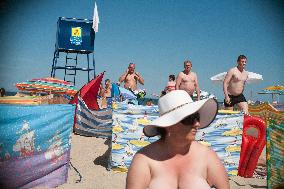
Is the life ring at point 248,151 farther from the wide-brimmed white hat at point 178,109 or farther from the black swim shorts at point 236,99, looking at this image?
the wide-brimmed white hat at point 178,109

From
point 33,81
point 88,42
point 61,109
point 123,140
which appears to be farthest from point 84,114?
point 88,42

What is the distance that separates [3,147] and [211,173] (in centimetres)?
276

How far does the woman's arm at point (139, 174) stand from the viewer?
1.91 meters

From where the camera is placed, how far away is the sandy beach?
452 cm

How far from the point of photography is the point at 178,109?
197 cm

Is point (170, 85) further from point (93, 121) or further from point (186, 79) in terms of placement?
point (93, 121)

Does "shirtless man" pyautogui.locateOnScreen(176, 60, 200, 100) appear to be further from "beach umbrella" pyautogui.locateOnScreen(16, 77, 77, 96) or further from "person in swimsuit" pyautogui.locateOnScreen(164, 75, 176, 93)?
"beach umbrella" pyautogui.locateOnScreen(16, 77, 77, 96)

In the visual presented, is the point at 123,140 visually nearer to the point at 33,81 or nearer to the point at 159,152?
the point at 159,152

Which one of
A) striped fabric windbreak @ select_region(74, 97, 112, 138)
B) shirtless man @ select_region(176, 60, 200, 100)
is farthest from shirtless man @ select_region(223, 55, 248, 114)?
striped fabric windbreak @ select_region(74, 97, 112, 138)

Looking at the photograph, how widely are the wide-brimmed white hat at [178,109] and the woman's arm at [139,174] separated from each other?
242mm

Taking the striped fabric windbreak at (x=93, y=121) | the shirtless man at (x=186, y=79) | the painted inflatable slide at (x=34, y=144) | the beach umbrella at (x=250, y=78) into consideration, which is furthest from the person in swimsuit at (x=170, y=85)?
the painted inflatable slide at (x=34, y=144)

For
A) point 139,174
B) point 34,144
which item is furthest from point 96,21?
point 139,174

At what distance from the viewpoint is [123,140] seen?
5.27 m

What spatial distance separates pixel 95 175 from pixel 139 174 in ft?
10.6
